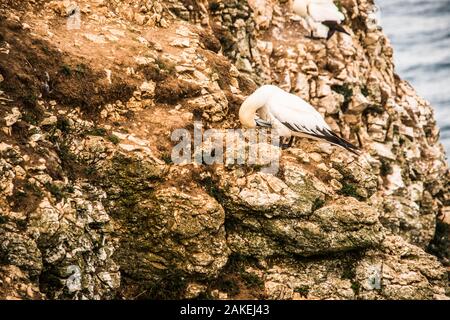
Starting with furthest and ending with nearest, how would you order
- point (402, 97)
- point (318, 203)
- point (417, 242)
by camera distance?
1. point (402, 97)
2. point (417, 242)
3. point (318, 203)

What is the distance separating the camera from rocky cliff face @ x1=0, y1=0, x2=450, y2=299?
12047mm

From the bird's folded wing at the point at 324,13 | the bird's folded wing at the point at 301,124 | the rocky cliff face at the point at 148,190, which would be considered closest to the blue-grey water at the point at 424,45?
the bird's folded wing at the point at 324,13

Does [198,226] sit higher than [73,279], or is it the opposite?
[198,226]

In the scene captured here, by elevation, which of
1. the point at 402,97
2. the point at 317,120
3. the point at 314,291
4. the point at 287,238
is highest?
the point at 402,97

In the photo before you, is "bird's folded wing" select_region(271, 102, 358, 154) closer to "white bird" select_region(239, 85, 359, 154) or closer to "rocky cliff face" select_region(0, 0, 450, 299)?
"white bird" select_region(239, 85, 359, 154)

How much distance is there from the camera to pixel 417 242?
22609 millimetres

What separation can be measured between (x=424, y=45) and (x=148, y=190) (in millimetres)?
41428

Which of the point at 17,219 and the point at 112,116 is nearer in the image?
the point at 17,219

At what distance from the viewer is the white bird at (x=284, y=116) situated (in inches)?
585

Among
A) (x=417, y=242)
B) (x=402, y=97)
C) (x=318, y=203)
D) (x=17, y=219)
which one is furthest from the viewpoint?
(x=402, y=97)

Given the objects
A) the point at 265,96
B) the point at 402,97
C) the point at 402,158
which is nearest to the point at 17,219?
the point at 265,96

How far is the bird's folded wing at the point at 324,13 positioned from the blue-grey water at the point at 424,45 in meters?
21.1

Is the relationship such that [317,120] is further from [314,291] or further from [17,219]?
[17,219]

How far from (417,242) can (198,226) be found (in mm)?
11873
